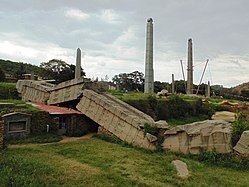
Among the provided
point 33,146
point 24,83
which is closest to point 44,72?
point 24,83

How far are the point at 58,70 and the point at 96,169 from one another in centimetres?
3277

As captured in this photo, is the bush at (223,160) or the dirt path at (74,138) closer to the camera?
the bush at (223,160)

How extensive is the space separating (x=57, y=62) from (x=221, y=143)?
33915mm

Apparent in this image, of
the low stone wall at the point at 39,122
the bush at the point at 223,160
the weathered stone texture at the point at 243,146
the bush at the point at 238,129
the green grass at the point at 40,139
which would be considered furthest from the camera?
the low stone wall at the point at 39,122

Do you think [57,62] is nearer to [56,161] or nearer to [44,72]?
[44,72]

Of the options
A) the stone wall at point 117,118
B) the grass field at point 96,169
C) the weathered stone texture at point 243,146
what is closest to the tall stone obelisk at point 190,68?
the stone wall at point 117,118

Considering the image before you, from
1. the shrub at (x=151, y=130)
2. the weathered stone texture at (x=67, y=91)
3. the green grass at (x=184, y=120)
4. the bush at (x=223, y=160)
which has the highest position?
the weathered stone texture at (x=67, y=91)

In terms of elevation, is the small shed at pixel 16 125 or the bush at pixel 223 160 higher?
the small shed at pixel 16 125

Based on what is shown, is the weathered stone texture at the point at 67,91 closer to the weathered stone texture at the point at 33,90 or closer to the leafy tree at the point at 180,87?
the weathered stone texture at the point at 33,90

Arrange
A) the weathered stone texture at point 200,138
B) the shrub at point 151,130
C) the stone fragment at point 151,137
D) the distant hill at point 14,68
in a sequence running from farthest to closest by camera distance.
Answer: the distant hill at point 14,68 < the shrub at point 151,130 < the stone fragment at point 151,137 < the weathered stone texture at point 200,138

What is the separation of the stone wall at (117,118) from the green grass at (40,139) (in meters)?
2.58

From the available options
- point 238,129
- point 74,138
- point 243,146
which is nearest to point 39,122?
point 74,138

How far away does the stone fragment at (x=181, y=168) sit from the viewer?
10.00 meters

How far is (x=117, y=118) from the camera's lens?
15680 mm
